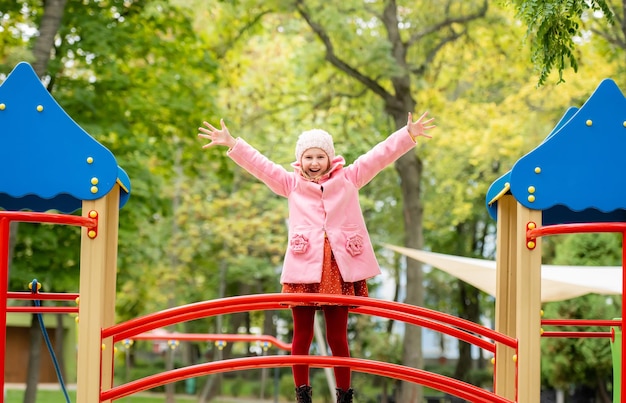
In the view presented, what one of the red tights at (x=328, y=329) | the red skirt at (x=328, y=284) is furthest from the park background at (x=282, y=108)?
the red tights at (x=328, y=329)

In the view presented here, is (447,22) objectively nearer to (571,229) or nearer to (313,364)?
(571,229)

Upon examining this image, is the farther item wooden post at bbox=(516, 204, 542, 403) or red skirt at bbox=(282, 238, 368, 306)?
red skirt at bbox=(282, 238, 368, 306)

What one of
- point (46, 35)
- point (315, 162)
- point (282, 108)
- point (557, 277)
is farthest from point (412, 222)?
point (315, 162)

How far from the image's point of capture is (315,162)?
491 cm

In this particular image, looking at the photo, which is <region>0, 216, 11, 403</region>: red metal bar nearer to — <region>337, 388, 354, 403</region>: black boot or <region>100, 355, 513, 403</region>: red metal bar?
<region>100, 355, 513, 403</region>: red metal bar

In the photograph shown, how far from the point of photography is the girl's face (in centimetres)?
492

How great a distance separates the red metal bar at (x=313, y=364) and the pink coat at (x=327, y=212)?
1.57 ft

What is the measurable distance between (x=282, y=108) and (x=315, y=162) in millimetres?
12990

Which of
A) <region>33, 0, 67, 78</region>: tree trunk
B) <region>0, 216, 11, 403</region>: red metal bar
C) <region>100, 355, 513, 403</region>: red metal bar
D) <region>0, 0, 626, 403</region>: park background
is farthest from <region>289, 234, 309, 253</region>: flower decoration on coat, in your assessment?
<region>33, 0, 67, 78</region>: tree trunk

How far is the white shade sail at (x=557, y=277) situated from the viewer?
923 cm

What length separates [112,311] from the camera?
18.4ft

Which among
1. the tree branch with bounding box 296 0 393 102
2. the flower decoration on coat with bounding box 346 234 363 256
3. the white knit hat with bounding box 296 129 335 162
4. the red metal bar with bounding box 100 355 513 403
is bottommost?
the red metal bar with bounding box 100 355 513 403

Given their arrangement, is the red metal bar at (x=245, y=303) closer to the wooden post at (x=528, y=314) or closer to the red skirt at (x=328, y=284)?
the wooden post at (x=528, y=314)

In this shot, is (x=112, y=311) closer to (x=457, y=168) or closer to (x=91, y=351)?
(x=91, y=351)
